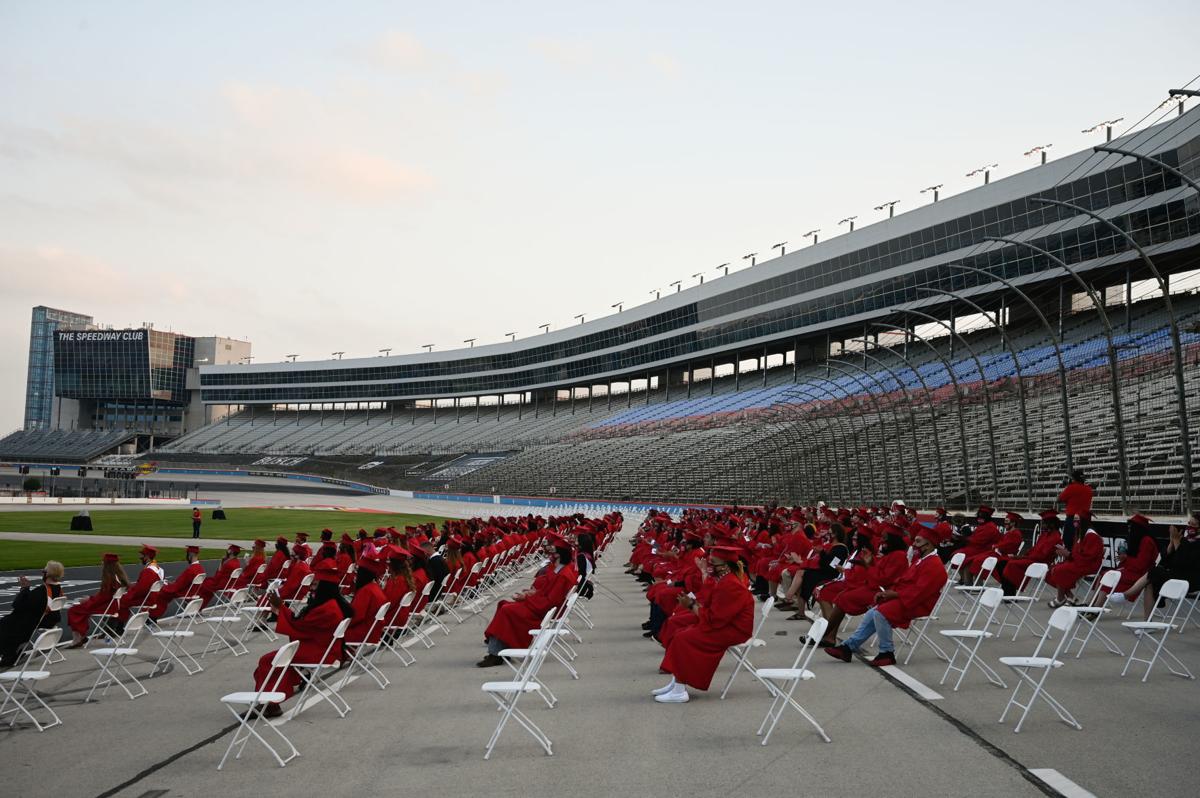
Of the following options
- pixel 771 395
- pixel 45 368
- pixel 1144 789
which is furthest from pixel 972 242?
pixel 45 368

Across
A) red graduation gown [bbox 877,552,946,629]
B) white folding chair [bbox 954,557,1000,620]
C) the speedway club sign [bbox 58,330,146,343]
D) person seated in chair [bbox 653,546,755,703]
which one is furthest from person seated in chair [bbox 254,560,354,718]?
the speedway club sign [bbox 58,330,146,343]

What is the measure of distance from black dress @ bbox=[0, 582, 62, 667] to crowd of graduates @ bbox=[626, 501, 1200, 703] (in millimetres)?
6420

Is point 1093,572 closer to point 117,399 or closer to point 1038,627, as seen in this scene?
point 1038,627

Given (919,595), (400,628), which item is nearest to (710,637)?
(919,595)

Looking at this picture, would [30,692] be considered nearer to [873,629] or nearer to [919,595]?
[873,629]

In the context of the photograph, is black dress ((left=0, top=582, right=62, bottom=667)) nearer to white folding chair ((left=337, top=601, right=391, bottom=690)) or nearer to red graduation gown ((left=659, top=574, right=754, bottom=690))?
white folding chair ((left=337, top=601, right=391, bottom=690))

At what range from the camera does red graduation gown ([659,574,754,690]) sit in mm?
8117

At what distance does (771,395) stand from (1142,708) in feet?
184

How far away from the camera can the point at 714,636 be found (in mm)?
8188

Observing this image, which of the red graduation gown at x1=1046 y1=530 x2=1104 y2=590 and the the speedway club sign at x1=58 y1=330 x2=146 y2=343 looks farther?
the the speedway club sign at x1=58 y1=330 x2=146 y2=343

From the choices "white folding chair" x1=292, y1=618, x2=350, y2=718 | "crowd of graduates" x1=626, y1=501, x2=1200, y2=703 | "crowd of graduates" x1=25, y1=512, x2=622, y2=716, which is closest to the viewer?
"white folding chair" x1=292, y1=618, x2=350, y2=718

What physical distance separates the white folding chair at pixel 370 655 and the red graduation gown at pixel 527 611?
1.20 meters

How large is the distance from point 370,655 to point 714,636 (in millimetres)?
4606

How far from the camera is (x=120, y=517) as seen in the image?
145 feet
